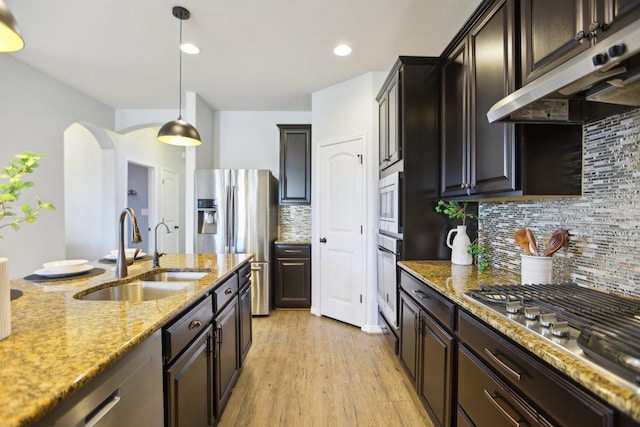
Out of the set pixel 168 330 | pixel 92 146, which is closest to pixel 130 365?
pixel 168 330

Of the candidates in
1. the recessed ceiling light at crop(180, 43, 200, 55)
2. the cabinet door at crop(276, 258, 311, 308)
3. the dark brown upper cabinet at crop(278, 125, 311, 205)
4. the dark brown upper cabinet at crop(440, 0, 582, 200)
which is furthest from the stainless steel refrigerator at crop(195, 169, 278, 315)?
the dark brown upper cabinet at crop(440, 0, 582, 200)

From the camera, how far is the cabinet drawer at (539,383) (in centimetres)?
72

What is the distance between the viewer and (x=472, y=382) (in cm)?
126

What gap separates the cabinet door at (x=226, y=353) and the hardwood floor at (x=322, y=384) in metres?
0.18

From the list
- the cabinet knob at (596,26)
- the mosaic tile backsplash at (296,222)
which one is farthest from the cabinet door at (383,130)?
the cabinet knob at (596,26)

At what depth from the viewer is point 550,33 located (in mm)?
1239

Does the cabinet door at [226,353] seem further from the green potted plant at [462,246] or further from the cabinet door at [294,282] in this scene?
the cabinet door at [294,282]

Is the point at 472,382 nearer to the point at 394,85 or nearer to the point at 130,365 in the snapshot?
the point at 130,365

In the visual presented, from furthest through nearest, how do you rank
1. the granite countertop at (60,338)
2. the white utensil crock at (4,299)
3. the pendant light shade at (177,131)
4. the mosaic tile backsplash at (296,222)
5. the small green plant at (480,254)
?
the mosaic tile backsplash at (296,222) < the pendant light shade at (177,131) < the small green plant at (480,254) < the white utensil crock at (4,299) < the granite countertop at (60,338)

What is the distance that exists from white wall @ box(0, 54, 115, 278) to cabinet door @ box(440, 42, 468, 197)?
13.2 feet

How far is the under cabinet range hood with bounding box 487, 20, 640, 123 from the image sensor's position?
771 mm

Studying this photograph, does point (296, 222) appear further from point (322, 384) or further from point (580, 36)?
point (580, 36)

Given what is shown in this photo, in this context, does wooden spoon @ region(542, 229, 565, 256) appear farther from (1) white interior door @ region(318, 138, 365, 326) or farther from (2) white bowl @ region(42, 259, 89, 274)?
(2) white bowl @ region(42, 259, 89, 274)

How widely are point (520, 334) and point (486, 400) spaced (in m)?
0.40
